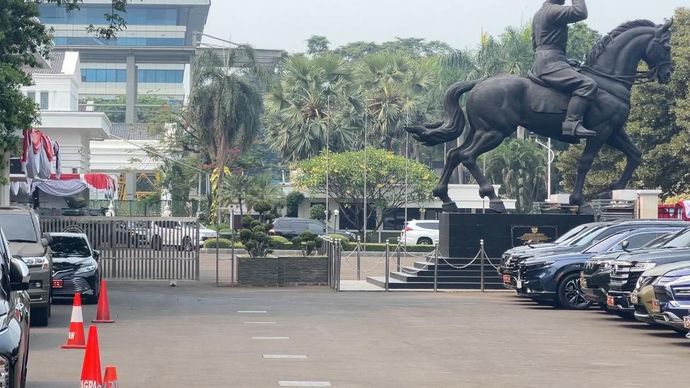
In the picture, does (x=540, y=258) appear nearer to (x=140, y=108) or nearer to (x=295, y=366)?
(x=295, y=366)

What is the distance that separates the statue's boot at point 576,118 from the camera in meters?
32.3

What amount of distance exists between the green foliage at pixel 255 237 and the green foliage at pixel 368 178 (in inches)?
1345

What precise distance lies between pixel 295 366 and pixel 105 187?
32.4m

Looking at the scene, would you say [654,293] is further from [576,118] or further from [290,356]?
[576,118]

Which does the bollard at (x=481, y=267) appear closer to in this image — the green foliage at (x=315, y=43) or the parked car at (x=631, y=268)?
the parked car at (x=631, y=268)

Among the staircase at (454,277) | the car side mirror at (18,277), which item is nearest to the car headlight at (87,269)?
the staircase at (454,277)

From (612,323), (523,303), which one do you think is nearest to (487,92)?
(523,303)

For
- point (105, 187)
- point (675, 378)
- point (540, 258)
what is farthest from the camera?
point (105, 187)

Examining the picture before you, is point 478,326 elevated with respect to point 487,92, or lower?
lower

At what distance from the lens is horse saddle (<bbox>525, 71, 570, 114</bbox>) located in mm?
33000

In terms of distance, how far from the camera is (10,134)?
24.3 metres

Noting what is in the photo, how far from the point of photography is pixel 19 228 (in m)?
23.2

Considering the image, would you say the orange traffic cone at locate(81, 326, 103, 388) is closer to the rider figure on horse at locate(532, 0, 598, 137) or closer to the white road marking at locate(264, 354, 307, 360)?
the white road marking at locate(264, 354, 307, 360)

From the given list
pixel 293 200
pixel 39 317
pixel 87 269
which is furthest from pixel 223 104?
pixel 39 317
